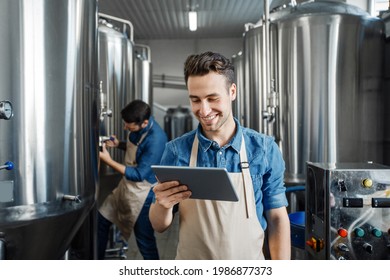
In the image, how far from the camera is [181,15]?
15.5ft

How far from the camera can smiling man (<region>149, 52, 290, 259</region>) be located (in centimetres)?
99

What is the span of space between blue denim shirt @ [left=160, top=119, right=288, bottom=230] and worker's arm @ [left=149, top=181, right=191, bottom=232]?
13cm

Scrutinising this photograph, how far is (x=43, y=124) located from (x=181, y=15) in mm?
3938

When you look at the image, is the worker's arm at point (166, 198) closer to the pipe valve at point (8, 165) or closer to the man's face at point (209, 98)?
the man's face at point (209, 98)

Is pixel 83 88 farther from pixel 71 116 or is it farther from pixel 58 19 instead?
pixel 58 19

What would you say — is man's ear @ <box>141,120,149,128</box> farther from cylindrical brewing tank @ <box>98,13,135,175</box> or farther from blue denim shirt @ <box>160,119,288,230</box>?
blue denim shirt @ <box>160,119,288,230</box>

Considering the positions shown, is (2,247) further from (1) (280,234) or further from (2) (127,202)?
(2) (127,202)

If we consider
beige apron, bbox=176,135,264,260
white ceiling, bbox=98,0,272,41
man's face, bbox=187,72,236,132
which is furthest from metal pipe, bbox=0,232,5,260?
white ceiling, bbox=98,0,272,41

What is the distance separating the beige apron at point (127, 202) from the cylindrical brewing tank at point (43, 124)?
0.92 meters

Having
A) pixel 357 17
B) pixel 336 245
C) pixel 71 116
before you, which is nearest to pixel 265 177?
pixel 336 245

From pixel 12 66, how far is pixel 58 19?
0.80 ft

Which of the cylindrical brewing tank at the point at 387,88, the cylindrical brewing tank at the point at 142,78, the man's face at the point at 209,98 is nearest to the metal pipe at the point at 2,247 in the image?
the man's face at the point at 209,98

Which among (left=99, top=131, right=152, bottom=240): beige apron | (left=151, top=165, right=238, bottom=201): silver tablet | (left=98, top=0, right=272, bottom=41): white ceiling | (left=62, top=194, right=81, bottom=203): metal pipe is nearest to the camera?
(left=151, top=165, right=238, bottom=201): silver tablet

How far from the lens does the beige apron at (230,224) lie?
102 centimetres
